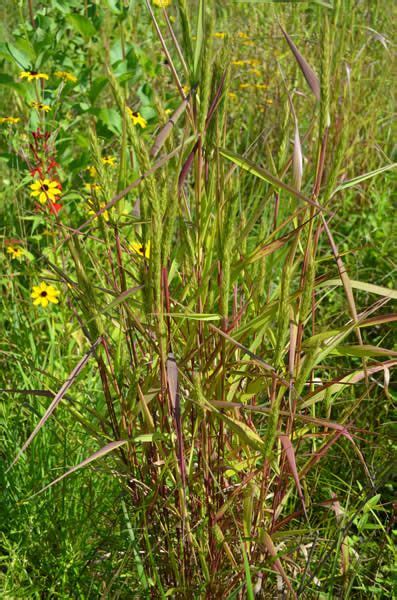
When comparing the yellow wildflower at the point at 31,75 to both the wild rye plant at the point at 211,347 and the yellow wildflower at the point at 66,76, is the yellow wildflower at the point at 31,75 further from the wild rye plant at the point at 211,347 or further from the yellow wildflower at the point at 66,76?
the wild rye plant at the point at 211,347

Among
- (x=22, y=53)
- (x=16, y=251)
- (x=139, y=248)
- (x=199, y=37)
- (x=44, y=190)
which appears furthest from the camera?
(x=22, y=53)

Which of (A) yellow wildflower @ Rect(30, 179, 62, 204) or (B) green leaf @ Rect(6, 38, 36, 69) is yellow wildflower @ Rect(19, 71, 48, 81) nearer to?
(B) green leaf @ Rect(6, 38, 36, 69)

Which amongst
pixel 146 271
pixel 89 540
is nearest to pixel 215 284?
pixel 146 271

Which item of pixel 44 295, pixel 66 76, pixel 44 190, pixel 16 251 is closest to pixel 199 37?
pixel 44 190

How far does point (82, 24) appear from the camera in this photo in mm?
2637

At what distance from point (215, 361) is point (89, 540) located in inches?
21.5

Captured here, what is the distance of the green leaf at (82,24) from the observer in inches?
103

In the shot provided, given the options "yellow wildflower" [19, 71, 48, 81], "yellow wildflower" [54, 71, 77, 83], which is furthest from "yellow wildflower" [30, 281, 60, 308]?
"yellow wildflower" [54, 71, 77, 83]

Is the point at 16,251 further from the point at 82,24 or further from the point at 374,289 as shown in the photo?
the point at 374,289

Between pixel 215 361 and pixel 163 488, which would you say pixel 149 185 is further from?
pixel 163 488

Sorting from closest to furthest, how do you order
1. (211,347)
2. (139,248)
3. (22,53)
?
(211,347), (139,248), (22,53)

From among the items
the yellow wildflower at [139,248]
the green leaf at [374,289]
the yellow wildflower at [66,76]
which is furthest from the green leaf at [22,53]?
the green leaf at [374,289]

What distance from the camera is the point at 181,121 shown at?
3.55 m

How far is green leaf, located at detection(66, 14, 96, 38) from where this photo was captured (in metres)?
2.60
